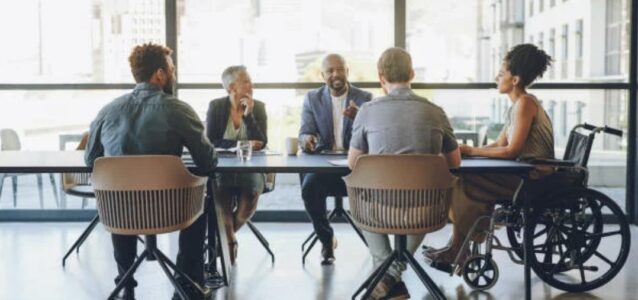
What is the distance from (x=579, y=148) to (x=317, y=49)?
249cm

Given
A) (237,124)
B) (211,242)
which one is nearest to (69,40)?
(237,124)

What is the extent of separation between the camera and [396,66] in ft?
11.1

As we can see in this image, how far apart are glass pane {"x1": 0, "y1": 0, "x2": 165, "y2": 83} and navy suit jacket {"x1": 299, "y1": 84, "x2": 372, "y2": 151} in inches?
68.6

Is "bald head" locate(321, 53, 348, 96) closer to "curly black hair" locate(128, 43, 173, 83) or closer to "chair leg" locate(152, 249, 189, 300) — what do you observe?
"curly black hair" locate(128, 43, 173, 83)

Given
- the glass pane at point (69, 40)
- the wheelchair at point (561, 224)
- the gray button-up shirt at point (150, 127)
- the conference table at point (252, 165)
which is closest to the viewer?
the gray button-up shirt at point (150, 127)

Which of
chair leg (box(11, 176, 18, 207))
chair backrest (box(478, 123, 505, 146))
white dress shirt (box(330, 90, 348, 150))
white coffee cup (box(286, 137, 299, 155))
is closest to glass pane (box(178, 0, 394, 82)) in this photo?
chair backrest (box(478, 123, 505, 146))

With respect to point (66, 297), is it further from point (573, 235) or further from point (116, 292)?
point (573, 235)

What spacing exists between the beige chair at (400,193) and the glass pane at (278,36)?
2.59 m

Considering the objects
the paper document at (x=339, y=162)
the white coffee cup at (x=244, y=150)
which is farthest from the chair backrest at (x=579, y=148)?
the white coffee cup at (x=244, y=150)

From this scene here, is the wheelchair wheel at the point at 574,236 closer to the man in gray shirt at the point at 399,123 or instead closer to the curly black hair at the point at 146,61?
the man in gray shirt at the point at 399,123

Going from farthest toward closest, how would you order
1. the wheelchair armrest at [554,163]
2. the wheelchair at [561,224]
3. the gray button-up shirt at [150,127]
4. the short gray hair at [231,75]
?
the short gray hair at [231,75], the wheelchair at [561,224], the wheelchair armrest at [554,163], the gray button-up shirt at [150,127]

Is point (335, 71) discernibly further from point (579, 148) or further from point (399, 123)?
point (579, 148)

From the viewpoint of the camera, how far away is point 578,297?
3.77 metres

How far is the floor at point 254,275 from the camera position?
3830 mm
